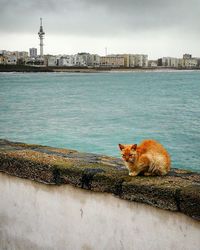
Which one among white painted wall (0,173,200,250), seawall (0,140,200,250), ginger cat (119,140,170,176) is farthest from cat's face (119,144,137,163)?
white painted wall (0,173,200,250)

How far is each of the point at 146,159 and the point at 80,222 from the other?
64 cm

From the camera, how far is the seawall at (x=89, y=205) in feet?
7.49

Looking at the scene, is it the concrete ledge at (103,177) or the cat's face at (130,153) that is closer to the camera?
the concrete ledge at (103,177)

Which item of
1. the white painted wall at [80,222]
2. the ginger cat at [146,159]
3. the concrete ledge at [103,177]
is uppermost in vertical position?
the ginger cat at [146,159]

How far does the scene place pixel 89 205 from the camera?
2631mm

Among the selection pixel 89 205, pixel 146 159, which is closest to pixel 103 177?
pixel 89 205

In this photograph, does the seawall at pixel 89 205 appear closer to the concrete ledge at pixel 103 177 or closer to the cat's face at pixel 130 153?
the concrete ledge at pixel 103 177

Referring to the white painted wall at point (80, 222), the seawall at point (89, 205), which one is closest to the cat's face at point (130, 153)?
the seawall at point (89, 205)

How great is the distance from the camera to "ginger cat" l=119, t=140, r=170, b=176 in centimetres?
270

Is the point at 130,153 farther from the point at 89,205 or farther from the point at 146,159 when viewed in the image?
the point at 89,205

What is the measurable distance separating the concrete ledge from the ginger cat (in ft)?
0.23

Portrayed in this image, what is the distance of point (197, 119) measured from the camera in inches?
1355

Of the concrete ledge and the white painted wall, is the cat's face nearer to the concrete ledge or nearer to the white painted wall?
the concrete ledge

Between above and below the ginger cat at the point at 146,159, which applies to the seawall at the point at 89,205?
below
